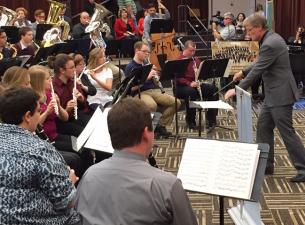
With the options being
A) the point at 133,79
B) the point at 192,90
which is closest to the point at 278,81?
the point at 133,79

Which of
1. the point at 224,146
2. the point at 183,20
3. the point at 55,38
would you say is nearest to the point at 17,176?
the point at 224,146

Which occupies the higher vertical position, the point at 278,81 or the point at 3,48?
the point at 3,48

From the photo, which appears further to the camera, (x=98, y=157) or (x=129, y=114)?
(x=98, y=157)

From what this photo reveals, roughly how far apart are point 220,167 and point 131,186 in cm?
114

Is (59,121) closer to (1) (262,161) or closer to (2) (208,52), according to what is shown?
(1) (262,161)

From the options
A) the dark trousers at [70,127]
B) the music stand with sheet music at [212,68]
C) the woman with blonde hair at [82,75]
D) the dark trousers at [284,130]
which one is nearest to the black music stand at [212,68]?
the music stand with sheet music at [212,68]

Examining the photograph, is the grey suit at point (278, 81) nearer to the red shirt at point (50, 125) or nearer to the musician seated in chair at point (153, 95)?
the red shirt at point (50, 125)

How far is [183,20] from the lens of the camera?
19266mm

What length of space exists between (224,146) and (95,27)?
8.01 meters

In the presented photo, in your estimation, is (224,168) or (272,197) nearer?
(224,168)

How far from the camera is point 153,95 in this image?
7.62 meters

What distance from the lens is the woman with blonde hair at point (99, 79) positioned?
6.75 meters

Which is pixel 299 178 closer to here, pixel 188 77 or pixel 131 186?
pixel 188 77

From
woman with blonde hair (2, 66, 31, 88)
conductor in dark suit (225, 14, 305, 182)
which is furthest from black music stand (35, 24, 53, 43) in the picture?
conductor in dark suit (225, 14, 305, 182)
